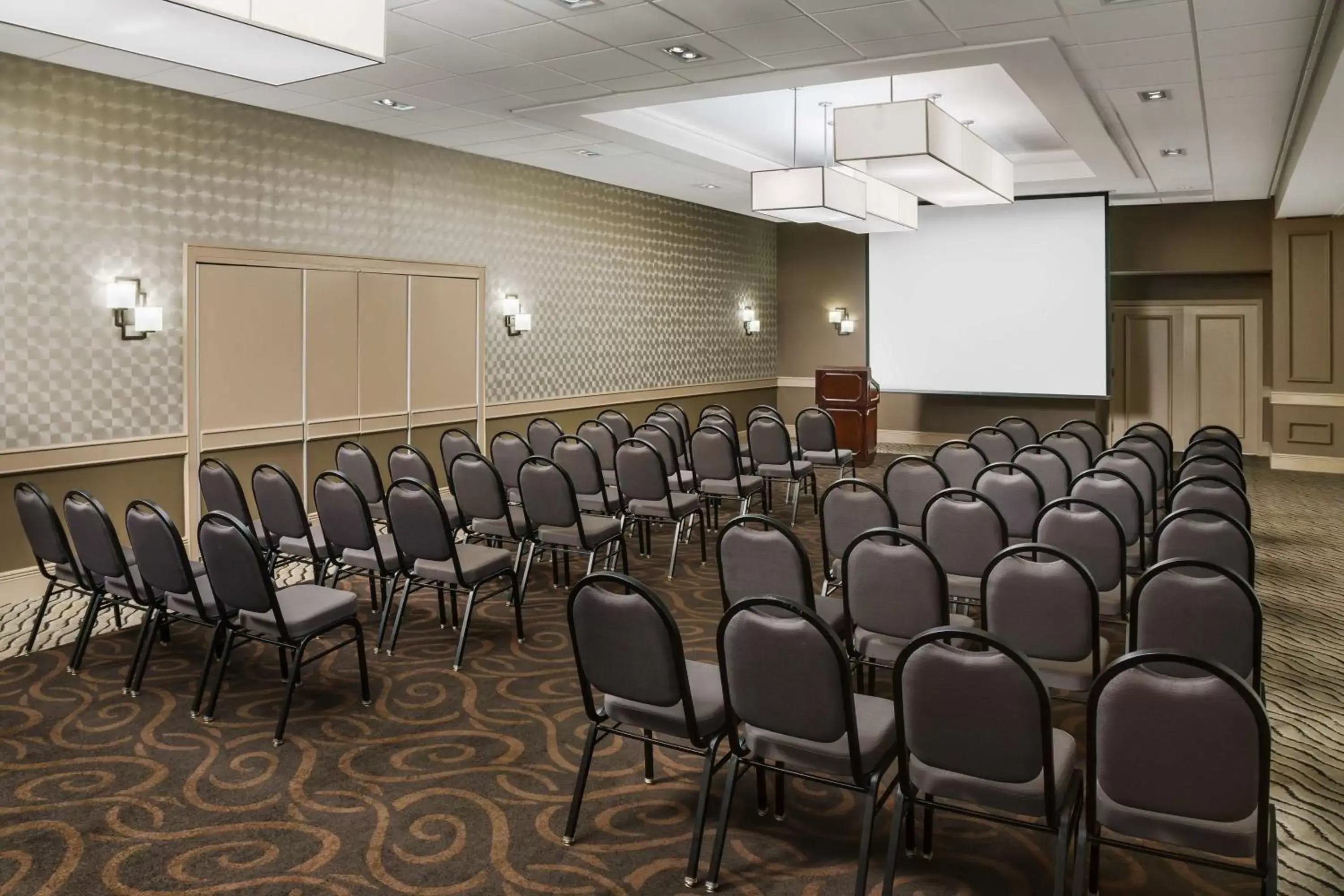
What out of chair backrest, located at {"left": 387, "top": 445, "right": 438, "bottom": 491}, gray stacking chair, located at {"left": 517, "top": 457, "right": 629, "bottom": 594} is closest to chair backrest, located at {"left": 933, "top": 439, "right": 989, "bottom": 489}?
gray stacking chair, located at {"left": 517, "top": 457, "right": 629, "bottom": 594}

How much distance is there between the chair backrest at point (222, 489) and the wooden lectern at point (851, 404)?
329 inches

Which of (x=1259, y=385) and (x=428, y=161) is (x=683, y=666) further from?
(x=1259, y=385)

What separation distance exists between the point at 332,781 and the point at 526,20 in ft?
13.6

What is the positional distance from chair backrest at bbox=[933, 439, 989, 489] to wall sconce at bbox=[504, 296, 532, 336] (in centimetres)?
514

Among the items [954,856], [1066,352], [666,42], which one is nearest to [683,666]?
[954,856]

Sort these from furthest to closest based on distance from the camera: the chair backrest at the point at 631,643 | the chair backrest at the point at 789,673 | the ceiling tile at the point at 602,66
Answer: the ceiling tile at the point at 602,66 < the chair backrest at the point at 631,643 < the chair backrest at the point at 789,673

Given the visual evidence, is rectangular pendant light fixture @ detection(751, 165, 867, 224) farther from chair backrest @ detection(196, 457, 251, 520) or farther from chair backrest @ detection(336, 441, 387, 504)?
chair backrest @ detection(196, 457, 251, 520)

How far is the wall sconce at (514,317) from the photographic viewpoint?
1055cm

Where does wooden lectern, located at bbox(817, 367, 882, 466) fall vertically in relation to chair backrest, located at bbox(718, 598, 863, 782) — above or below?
above

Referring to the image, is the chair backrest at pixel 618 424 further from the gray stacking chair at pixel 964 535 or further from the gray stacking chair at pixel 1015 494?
the gray stacking chair at pixel 964 535

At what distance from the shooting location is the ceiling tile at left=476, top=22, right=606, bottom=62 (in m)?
5.68

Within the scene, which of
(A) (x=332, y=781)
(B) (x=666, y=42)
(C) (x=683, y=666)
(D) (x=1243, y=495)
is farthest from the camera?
(B) (x=666, y=42)

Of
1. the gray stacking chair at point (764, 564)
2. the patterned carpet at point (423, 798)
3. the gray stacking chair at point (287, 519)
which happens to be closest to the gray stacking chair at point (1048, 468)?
the patterned carpet at point (423, 798)

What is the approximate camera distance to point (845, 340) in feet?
52.8
